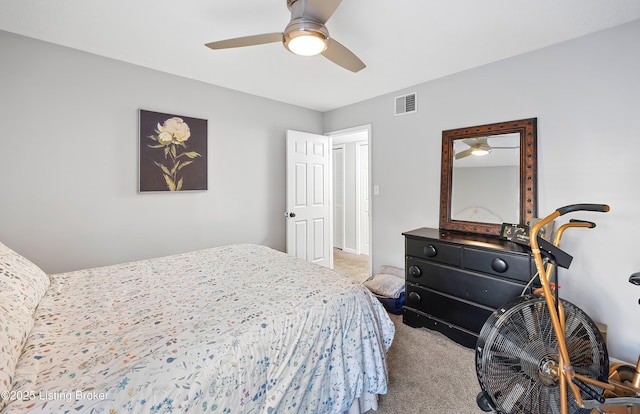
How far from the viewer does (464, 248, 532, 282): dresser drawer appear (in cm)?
199

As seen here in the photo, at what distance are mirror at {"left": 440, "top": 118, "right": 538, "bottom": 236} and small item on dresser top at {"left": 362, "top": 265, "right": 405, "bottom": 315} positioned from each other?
79 centimetres

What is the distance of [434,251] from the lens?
2.45 meters

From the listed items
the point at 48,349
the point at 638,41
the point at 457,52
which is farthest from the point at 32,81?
the point at 638,41

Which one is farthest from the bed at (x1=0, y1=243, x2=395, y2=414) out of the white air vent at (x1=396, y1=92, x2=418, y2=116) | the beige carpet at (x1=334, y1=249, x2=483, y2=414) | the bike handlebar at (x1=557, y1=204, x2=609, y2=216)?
the white air vent at (x1=396, y1=92, x2=418, y2=116)

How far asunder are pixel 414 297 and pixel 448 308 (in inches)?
12.0

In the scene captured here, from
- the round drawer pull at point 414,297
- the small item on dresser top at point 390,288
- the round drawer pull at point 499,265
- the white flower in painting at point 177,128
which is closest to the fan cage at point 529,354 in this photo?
the round drawer pull at point 499,265

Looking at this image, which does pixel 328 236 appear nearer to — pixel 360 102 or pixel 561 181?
pixel 360 102

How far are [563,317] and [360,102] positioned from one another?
122 inches

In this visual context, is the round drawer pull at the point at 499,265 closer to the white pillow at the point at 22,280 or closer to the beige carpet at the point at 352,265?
the beige carpet at the point at 352,265

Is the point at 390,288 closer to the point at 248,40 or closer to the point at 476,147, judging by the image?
the point at 476,147

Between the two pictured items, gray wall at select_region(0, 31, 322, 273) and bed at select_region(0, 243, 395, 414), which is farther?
gray wall at select_region(0, 31, 322, 273)

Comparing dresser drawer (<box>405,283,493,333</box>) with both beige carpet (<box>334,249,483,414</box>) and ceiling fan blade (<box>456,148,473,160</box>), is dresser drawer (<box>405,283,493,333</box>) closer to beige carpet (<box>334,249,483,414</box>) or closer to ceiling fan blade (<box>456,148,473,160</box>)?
beige carpet (<box>334,249,483,414</box>)

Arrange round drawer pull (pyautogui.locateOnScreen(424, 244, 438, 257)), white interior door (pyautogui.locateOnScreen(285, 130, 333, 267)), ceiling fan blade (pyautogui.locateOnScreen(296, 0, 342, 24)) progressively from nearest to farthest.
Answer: ceiling fan blade (pyautogui.locateOnScreen(296, 0, 342, 24)) → round drawer pull (pyautogui.locateOnScreen(424, 244, 438, 257)) → white interior door (pyautogui.locateOnScreen(285, 130, 333, 267))

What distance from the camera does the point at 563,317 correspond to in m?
1.40
